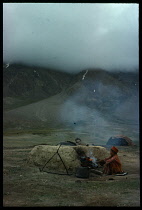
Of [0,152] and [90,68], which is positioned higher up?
[90,68]

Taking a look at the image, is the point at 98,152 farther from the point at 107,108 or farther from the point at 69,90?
the point at 69,90

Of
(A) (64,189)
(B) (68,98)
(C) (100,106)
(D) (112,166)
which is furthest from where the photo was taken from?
(B) (68,98)

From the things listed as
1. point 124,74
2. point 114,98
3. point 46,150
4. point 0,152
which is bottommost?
point 46,150

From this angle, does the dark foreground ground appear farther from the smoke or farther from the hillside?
the smoke

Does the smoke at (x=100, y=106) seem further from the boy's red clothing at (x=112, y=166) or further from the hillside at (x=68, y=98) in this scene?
the boy's red clothing at (x=112, y=166)

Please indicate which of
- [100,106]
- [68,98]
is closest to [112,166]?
[100,106]

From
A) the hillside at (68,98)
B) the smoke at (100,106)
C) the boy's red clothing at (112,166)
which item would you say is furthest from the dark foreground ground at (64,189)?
the smoke at (100,106)

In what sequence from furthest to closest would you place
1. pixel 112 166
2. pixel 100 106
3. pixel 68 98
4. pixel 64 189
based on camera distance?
1. pixel 68 98
2. pixel 100 106
3. pixel 112 166
4. pixel 64 189

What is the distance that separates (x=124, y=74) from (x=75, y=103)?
81.9ft

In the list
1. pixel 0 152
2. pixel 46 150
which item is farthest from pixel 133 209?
pixel 46 150

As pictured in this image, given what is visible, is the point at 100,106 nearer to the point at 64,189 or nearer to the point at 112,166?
the point at 112,166

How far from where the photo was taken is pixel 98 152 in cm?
1141

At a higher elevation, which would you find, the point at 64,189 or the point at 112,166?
the point at 112,166

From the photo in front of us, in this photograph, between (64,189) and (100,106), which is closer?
(64,189)
